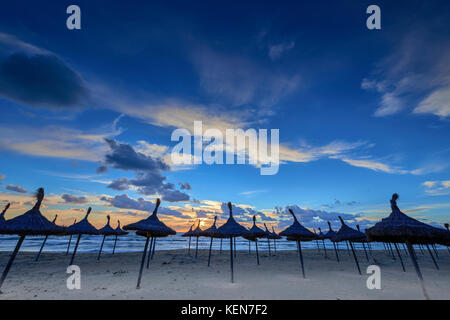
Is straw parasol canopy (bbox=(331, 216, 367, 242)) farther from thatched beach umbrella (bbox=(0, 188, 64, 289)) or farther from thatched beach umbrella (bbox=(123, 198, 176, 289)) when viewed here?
thatched beach umbrella (bbox=(0, 188, 64, 289))

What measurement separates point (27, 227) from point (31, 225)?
5.9 inches

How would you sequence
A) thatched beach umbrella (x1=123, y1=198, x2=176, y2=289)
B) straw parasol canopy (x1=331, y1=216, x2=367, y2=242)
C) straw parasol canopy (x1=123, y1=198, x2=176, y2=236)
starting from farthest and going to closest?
straw parasol canopy (x1=331, y1=216, x2=367, y2=242)
straw parasol canopy (x1=123, y1=198, x2=176, y2=236)
thatched beach umbrella (x1=123, y1=198, x2=176, y2=289)

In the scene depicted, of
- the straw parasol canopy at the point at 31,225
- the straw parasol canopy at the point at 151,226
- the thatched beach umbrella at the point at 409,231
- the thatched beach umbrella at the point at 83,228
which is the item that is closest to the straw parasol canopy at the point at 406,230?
the thatched beach umbrella at the point at 409,231

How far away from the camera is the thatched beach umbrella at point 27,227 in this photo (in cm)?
773

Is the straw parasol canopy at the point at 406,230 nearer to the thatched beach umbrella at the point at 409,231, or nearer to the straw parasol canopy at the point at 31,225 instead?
the thatched beach umbrella at the point at 409,231

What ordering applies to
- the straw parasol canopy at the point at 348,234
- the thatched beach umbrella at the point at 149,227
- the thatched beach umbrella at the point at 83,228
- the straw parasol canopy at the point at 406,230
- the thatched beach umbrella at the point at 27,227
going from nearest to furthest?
the straw parasol canopy at the point at 406,230 < the thatched beach umbrella at the point at 27,227 < the thatched beach umbrella at the point at 149,227 < the straw parasol canopy at the point at 348,234 < the thatched beach umbrella at the point at 83,228

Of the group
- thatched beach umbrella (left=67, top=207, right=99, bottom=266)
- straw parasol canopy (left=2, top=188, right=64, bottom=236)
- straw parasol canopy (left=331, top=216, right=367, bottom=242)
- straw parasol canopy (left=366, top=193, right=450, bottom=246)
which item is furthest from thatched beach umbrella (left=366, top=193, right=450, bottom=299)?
thatched beach umbrella (left=67, top=207, right=99, bottom=266)

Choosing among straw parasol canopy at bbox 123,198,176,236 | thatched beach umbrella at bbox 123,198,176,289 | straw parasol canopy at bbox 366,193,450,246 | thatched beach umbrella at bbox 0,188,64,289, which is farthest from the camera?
straw parasol canopy at bbox 123,198,176,236

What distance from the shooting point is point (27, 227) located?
789 cm

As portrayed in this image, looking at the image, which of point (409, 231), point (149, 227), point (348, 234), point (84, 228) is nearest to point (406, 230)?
point (409, 231)

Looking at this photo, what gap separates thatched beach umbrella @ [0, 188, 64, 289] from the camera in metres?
7.73

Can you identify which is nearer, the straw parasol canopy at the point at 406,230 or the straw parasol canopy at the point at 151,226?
the straw parasol canopy at the point at 406,230

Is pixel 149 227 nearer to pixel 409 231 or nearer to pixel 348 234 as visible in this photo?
pixel 409 231
